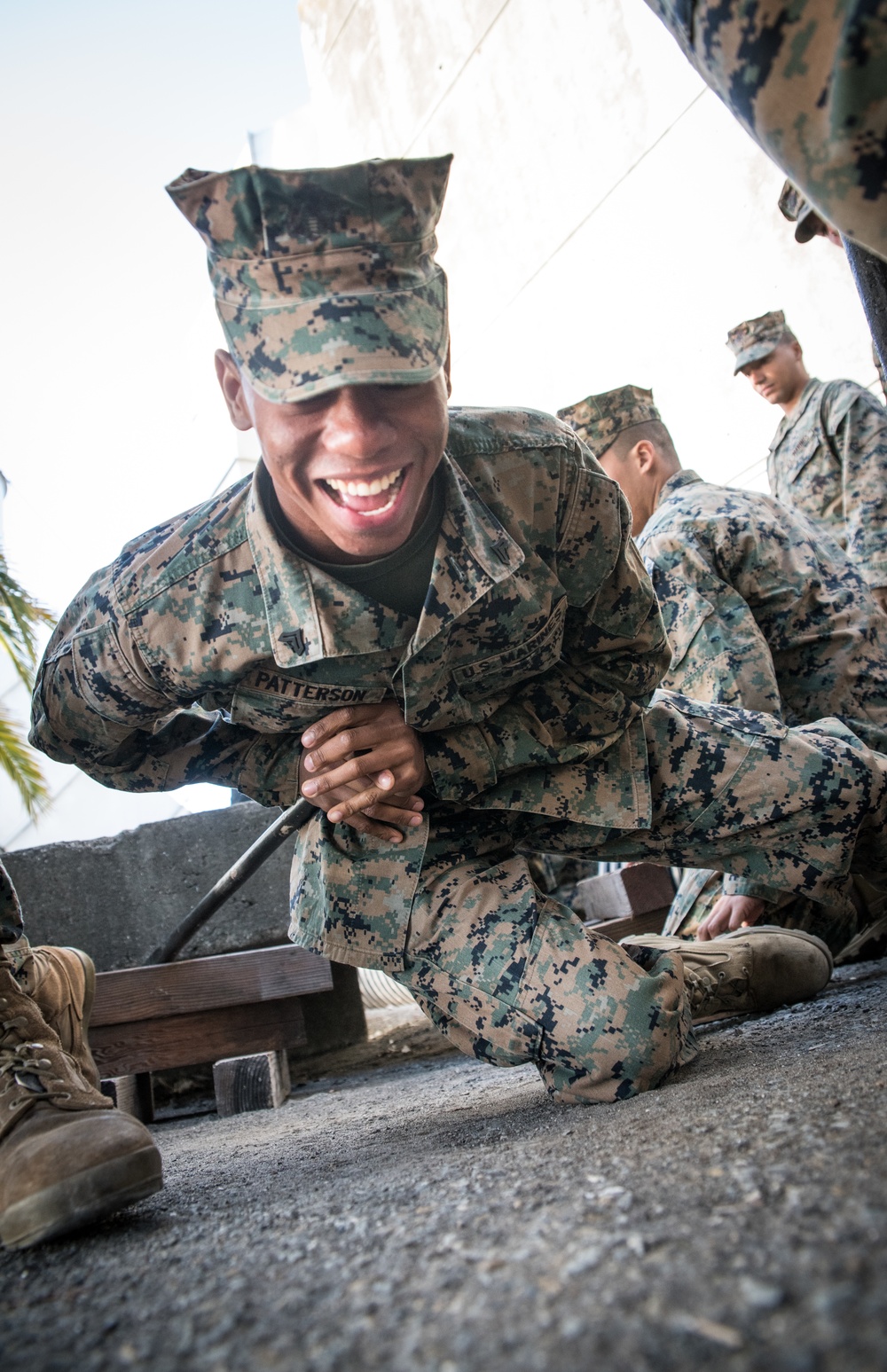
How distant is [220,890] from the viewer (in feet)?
9.20

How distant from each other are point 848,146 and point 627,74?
684 cm

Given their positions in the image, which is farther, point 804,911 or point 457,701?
point 804,911

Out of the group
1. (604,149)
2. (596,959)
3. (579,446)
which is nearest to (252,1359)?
(596,959)

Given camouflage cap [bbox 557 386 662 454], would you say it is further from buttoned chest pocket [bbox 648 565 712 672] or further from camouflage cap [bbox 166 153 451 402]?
camouflage cap [bbox 166 153 451 402]

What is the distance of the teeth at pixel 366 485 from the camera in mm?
1564

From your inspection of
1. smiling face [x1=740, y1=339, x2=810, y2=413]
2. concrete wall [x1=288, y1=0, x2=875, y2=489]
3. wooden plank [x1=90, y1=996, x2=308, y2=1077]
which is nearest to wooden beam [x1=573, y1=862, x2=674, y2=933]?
wooden plank [x1=90, y1=996, x2=308, y2=1077]

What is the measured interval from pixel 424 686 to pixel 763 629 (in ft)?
4.65

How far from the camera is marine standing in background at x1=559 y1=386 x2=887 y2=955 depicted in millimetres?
2566

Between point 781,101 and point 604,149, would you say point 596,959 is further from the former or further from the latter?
point 604,149

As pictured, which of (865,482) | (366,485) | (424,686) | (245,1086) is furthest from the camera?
(865,482)

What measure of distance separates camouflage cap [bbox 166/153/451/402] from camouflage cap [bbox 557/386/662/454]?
1.68 metres

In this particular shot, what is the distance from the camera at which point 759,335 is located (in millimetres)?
4402

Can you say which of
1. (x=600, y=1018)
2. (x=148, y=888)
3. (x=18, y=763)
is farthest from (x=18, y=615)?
(x=600, y=1018)

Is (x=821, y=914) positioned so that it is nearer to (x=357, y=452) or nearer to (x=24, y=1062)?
(x=357, y=452)
